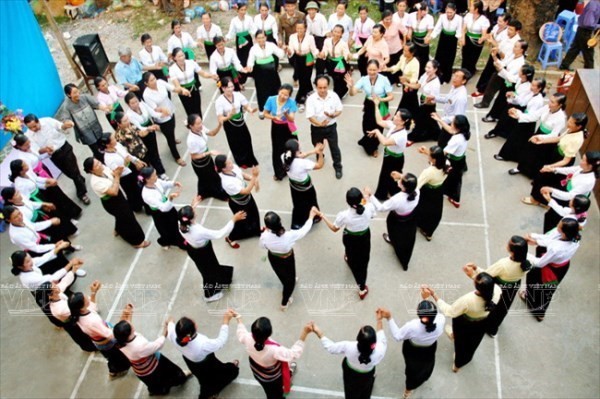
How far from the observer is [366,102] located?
6.66 m

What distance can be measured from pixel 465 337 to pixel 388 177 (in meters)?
2.35

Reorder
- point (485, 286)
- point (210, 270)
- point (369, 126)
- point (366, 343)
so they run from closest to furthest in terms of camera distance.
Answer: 1. point (366, 343)
2. point (485, 286)
3. point (210, 270)
4. point (369, 126)

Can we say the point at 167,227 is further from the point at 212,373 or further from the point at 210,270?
the point at 212,373

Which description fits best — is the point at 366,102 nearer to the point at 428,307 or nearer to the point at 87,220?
the point at 428,307

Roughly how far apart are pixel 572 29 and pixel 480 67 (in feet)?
5.60

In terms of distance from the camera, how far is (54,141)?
19.9ft

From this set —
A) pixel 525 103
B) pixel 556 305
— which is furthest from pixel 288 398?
pixel 525 103

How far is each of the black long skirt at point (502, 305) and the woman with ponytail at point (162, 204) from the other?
3.56 metres

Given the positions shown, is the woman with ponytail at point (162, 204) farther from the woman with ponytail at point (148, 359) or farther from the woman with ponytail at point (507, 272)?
the woman with ponytail at point (507, 272)

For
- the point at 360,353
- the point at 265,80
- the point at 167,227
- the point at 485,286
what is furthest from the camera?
the point at 265,80

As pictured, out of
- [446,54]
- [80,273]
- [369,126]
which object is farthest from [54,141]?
[446,54]

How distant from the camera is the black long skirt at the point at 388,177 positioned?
5.78 metres

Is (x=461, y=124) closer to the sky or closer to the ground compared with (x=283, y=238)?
closer to the sky

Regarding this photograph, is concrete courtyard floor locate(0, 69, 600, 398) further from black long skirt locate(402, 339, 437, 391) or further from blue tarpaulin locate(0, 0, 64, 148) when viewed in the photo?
blue tarpaulin locate(0, 0, 64, 148)
